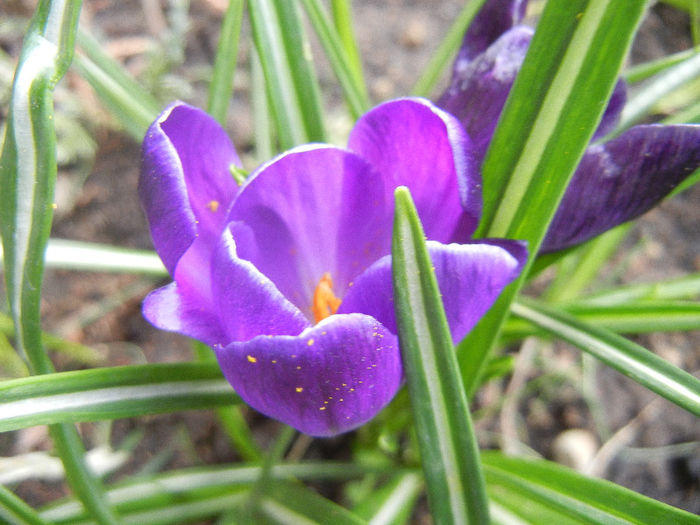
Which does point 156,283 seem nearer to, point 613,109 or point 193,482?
point 193,482

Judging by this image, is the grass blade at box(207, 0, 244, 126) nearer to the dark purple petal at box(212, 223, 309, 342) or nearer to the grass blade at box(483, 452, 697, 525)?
the dark purple petal at box(212, 223, 309, 342)

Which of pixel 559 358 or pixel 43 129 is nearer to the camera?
pixel 43 129

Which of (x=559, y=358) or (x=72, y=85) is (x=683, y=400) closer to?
(x=559, y=358)

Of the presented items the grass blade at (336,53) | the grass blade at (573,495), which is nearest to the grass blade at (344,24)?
the grass blade at (336,53)

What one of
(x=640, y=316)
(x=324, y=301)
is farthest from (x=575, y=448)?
(x=324, y=301)

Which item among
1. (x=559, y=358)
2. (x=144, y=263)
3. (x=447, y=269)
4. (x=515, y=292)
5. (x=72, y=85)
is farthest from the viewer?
(x=72, y=85)

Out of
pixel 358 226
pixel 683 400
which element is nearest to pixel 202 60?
pixel 358 226

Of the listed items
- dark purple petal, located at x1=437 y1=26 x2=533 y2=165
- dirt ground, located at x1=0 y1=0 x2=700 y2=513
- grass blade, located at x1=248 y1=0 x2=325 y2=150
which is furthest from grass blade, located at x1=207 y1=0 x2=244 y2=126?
dirt ground, located at x1=0 y1=0 x2=700 y2=513
